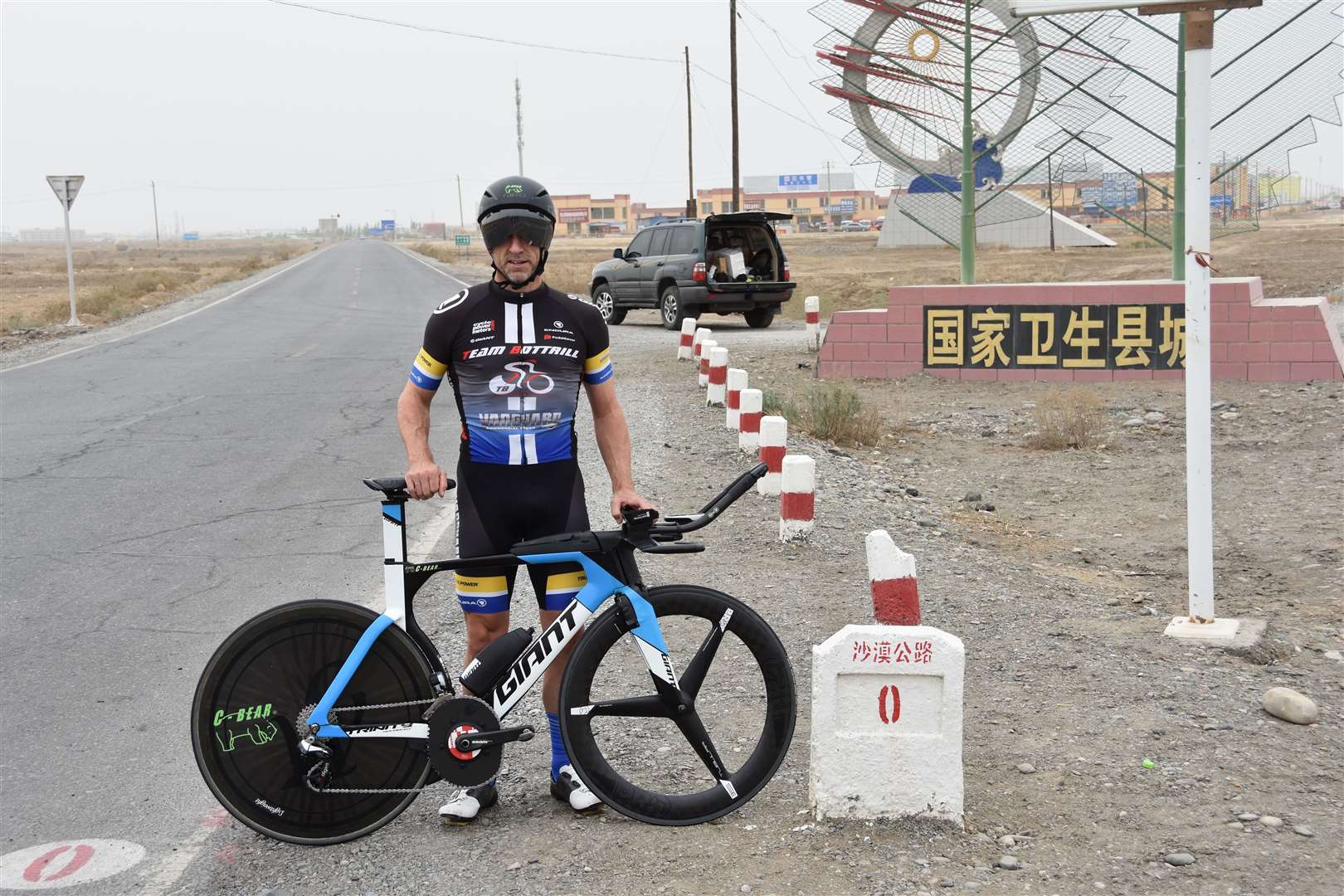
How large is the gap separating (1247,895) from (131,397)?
14129mm

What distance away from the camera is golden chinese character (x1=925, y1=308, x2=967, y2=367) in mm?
16234

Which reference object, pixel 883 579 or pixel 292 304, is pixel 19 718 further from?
pixel 292 304

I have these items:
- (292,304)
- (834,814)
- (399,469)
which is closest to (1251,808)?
(834,814)

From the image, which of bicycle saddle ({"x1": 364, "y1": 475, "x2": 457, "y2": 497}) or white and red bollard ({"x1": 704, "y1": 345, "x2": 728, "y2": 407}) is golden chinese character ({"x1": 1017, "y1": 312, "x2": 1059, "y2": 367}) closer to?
white and red bollard ({"x1": 704, "y1": 345, "x2": 728, "y2": 407})

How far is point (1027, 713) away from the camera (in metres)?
5.07

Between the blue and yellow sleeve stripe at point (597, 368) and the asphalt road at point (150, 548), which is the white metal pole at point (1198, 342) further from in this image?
the asphalt road at point (150, 548)

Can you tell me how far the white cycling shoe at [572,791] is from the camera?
4168mm

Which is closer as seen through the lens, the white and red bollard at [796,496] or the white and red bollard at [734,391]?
the white and red bollard at [796,496]

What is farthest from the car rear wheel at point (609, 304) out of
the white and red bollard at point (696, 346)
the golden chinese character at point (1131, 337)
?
the golden chinese character at point (1131, 337)

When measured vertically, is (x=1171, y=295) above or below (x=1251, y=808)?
above

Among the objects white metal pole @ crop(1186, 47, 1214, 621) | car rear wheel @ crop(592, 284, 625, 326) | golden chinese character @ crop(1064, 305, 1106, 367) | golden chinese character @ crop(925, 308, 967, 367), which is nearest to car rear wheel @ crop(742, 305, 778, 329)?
car rear wheel @ crop(592, 284, 625, 326)

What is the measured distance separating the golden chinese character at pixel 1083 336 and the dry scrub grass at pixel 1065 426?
8.14ft

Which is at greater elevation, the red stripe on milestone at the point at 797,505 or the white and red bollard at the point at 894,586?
the white and red bollard at the point at 894,586

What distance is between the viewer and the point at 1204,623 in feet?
20.1
